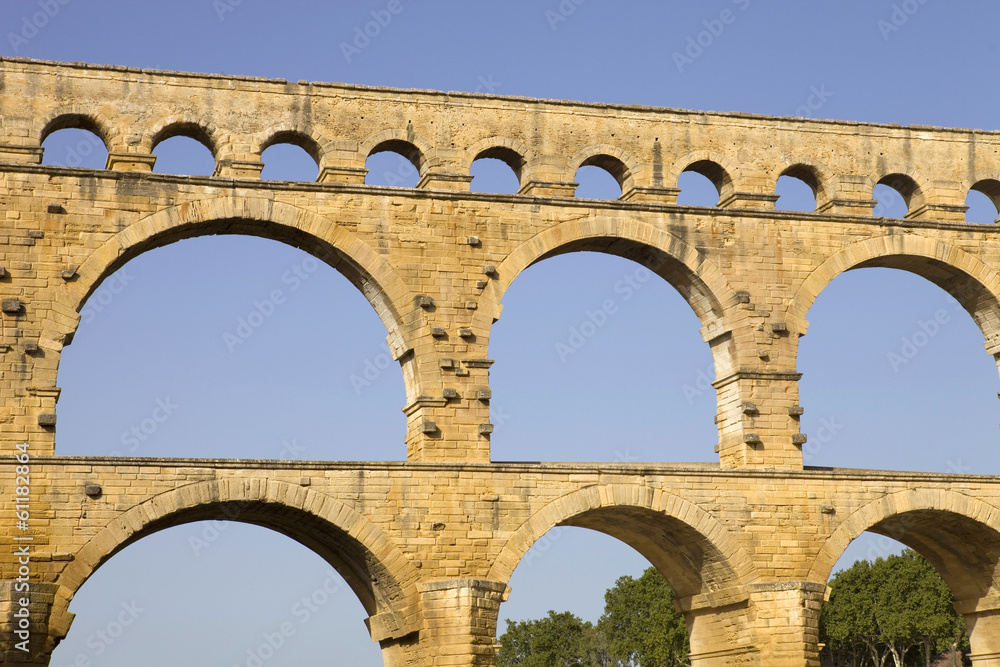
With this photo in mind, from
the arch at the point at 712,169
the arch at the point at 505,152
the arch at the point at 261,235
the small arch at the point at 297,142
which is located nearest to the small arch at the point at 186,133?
the small arch at the point at 297,142

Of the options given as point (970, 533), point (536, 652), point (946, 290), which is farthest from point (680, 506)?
point (536, 652)

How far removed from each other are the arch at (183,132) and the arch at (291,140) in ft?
2.20

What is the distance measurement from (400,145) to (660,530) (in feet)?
24.2

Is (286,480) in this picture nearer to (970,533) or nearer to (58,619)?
(58,619)

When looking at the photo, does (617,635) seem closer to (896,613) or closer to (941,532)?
(896,613)

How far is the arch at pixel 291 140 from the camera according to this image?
21688 mm

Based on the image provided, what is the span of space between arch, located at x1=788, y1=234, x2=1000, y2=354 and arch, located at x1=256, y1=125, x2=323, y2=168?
804 cm

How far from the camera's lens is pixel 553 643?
60844mm

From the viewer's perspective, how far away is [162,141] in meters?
21.6

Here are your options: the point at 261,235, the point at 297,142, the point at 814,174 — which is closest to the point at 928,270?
the point at 814,174

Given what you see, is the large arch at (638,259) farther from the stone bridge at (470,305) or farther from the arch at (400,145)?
the arch at (400,145)

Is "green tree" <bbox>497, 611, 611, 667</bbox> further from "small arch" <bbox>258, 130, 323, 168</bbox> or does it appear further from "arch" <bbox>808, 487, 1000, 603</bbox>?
"small arch" <bbox>258, 130, 323, 168</bbox>

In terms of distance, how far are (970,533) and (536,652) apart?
38.9 metres

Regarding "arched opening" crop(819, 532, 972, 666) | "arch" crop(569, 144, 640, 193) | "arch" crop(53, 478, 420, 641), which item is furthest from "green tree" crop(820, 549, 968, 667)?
"arch" crop(53, 478, 420, 641)
